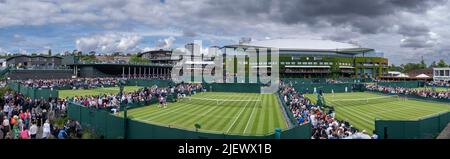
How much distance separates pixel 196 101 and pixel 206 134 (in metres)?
30.0

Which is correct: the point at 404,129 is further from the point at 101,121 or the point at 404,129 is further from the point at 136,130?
the point at 101,121

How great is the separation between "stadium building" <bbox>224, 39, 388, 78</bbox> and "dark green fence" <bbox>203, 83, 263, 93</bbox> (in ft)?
244

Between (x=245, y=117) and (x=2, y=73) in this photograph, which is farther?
(x=2, y=73)

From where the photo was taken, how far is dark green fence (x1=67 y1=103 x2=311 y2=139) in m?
14.1

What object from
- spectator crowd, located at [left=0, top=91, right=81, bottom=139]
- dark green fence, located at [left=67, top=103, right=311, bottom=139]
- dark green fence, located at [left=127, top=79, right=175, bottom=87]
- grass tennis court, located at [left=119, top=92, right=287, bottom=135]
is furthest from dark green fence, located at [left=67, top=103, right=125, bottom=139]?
dark green fence, located at [left=127, top=79, right=175, bottom=87]

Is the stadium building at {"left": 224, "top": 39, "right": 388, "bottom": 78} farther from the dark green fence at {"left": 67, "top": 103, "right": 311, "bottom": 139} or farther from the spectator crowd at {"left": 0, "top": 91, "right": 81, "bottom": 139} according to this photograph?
the dark green fence at {"left": 67, "top": 103, "right": 311, "bottom": 139}

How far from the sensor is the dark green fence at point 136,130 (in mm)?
14102

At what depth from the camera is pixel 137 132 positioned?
17.2 metres

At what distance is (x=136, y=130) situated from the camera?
56.6 feet

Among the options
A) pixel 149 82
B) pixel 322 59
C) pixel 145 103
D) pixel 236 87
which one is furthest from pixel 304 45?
pixel 145 103

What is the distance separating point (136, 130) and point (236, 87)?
45.1 meters

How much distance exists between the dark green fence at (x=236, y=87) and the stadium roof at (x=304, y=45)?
301ft

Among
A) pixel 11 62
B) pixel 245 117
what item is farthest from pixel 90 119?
pixel 11 62
